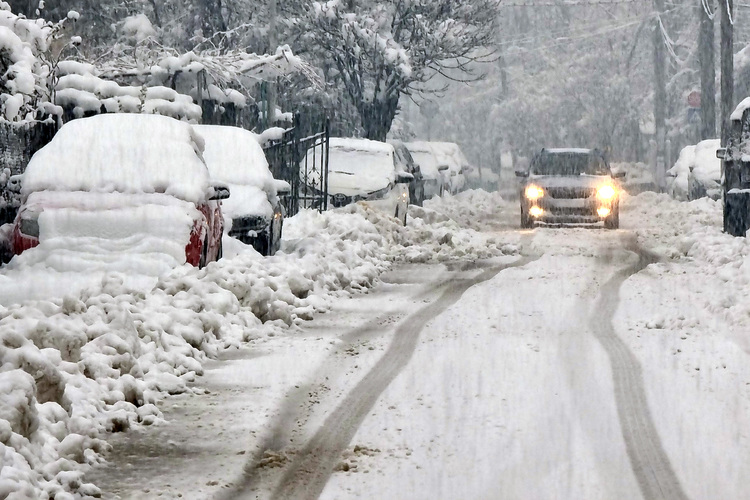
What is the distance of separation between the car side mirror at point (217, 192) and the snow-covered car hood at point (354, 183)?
8649 mm

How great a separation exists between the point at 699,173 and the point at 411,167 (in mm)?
8287

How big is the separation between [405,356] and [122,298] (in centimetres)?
208

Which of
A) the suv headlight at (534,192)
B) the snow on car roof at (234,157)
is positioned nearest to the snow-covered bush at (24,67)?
the snow on car roof at (234,157)

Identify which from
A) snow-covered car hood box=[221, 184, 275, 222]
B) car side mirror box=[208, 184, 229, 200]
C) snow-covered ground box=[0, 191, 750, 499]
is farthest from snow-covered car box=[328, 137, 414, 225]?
car side mirror box=[208, 184, 229, 200]

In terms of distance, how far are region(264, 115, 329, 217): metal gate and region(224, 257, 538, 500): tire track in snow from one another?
9758 mm

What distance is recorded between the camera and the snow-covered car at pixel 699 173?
28297 mm

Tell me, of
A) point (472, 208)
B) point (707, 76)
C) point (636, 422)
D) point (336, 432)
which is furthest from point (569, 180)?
point (707, 76)

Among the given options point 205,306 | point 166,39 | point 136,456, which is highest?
point 166,39

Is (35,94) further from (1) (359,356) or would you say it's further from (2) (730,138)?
(2) (730,138)

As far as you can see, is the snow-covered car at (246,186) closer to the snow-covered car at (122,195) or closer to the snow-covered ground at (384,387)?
the snow-covered car at (122,195)

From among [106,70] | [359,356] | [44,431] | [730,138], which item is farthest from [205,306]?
[106,70]

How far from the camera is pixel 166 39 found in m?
33.1

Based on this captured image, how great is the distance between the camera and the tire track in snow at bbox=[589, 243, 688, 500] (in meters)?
5.37

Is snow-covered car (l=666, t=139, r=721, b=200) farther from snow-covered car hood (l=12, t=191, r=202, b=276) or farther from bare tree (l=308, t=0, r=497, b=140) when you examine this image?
snow-covered car hood (l=12, t=191, r=202, b=276)
